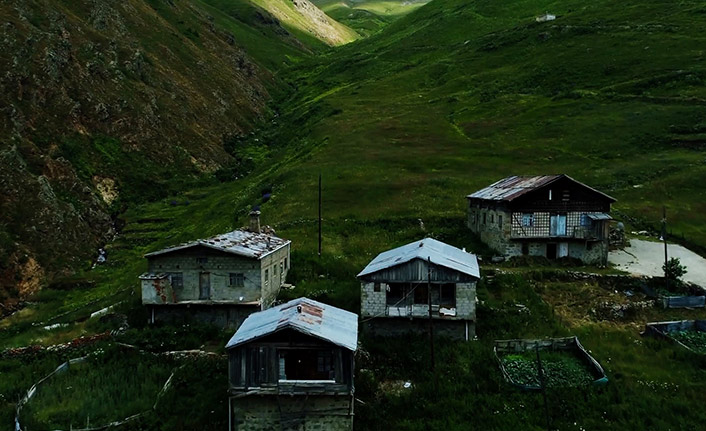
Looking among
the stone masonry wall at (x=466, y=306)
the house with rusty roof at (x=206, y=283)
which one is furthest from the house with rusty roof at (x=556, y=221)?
the house with rusty roof at (x=206, y=283)

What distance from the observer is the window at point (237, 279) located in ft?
125

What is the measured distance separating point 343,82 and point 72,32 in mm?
80256

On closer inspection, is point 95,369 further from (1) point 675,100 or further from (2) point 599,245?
(1) point 675,100

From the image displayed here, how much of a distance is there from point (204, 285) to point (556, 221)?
29.3 metres

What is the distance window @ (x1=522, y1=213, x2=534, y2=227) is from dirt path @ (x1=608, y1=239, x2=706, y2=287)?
7429 mm

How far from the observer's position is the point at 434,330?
34.7 metres

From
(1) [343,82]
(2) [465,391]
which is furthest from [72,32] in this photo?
(2) [465,391]

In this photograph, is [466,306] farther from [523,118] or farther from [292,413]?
[523,118]

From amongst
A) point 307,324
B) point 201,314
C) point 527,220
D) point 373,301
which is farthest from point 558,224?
point 201,314

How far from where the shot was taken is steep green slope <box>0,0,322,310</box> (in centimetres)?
6106

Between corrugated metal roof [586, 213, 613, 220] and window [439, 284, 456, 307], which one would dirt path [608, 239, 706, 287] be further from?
window [439, 284, 456, 307]

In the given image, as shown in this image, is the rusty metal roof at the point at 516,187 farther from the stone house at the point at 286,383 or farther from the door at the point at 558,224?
the stone house at the point at 286,383

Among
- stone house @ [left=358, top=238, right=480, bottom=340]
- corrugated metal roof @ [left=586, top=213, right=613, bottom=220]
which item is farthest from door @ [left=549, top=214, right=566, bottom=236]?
stone house @ [left=358, top=238, right=480, bottom=340]

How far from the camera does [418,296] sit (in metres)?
35.2
